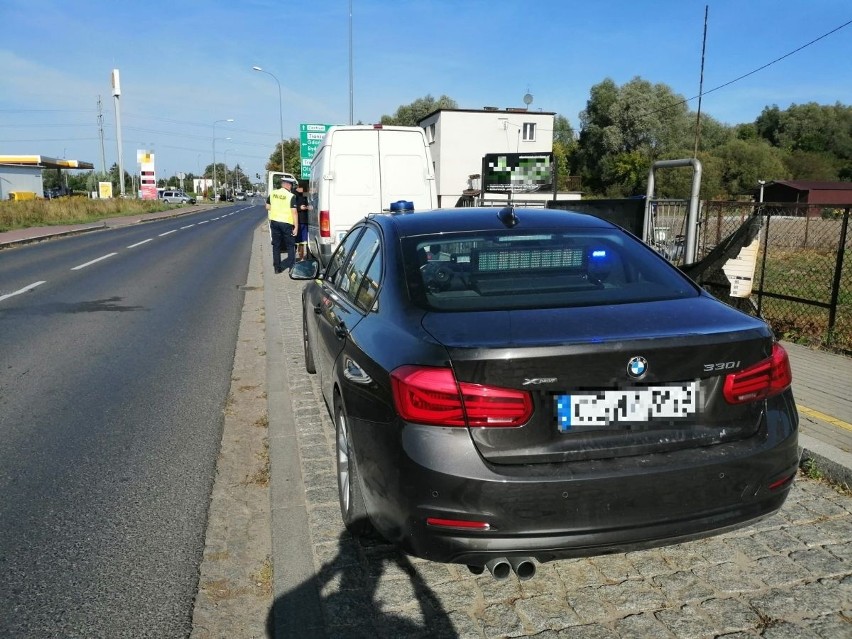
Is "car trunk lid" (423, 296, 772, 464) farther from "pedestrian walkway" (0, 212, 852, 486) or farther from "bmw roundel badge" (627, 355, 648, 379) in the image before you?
"pedestrian walkway" (0, 212, 852, 486)

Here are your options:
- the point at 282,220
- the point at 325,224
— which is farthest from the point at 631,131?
the point at 325,224

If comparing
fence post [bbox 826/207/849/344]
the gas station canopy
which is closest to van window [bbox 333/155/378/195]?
fence post [bbox 826/207/849/344]

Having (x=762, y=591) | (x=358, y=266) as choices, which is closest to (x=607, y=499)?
(x=762, y=591)

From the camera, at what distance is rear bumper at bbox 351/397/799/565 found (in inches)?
95.7

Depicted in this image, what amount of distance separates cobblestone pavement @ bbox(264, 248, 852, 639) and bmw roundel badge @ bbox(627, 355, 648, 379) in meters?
1.01

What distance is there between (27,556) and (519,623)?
7.60 ft

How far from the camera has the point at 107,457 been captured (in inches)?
178

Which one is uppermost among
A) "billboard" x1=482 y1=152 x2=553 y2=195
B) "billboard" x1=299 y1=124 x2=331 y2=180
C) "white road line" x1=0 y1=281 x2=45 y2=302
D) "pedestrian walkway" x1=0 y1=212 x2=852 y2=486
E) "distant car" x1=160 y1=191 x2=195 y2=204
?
"billboard" x1=299 y1=124 x2=331 y2=180

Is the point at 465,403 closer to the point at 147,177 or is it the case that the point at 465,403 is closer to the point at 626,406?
the point at 626,406

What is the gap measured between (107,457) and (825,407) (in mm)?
5123

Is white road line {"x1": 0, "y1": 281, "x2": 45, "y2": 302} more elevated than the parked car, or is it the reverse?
the parked car

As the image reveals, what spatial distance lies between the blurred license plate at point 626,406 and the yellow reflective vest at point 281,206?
1281 centimetres

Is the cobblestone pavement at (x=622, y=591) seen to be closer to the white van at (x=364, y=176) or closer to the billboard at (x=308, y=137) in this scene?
the white van at (x=364, y=176)

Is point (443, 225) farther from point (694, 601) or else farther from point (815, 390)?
point (815, 390)
